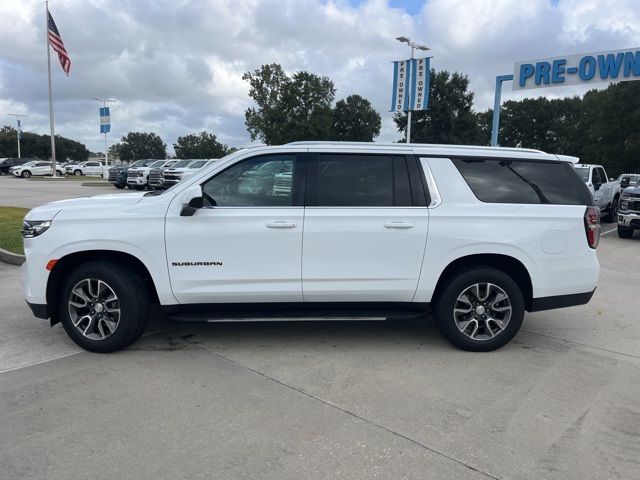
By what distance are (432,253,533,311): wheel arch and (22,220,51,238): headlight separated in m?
3.58

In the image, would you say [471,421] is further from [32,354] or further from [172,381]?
[32,354]

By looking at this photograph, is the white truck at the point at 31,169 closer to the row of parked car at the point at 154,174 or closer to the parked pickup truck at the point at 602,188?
the row of parked car at the point at 154,174

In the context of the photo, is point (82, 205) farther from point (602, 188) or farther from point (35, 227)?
point (602, 188)

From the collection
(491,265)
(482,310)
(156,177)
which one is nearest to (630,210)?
(491,265)

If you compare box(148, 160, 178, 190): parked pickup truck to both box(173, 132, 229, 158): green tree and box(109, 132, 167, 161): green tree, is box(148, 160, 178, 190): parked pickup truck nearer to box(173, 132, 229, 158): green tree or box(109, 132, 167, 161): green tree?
box(173, 132, 229, 158): green tree

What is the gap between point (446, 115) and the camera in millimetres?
50562

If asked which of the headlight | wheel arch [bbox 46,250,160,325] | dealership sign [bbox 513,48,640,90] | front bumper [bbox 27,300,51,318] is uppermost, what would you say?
dealership sign [bbox 513,48,640,90]

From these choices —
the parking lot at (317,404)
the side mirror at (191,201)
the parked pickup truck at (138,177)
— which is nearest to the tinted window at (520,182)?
the parking lot at (317,404)

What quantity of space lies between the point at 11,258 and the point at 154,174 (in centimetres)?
1857

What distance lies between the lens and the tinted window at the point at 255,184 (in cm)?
459

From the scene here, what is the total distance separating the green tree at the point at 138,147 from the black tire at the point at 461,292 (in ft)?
359

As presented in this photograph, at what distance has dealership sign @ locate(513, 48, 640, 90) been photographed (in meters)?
17.3

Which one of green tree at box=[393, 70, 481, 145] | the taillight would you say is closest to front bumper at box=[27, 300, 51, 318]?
the taillight

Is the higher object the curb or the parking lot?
the curb
